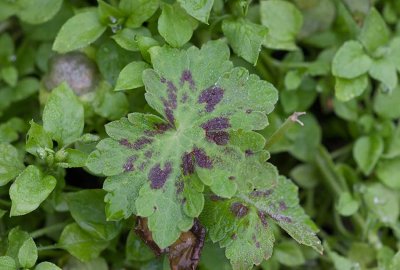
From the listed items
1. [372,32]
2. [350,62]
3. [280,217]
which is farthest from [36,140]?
[372,32]

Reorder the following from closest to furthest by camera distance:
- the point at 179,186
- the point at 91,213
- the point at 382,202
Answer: the point at 179,186, the point at 91,213, the point at 382,202

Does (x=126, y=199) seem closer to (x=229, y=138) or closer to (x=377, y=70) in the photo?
(x=229, y=138)

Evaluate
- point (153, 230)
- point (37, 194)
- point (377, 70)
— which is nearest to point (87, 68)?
point (37, 194)

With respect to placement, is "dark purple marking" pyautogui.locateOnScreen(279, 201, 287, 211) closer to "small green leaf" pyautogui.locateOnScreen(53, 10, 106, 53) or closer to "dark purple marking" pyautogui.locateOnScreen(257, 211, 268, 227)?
"dark purple marking" pyautogui.locateOnScreen(257, 211, 268, 227)

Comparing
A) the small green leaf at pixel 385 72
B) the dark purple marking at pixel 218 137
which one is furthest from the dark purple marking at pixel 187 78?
the small green leaf at pixel 385 72

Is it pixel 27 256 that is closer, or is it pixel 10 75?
pixel 27 256

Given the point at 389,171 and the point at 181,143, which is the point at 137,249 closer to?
the point at 181,143

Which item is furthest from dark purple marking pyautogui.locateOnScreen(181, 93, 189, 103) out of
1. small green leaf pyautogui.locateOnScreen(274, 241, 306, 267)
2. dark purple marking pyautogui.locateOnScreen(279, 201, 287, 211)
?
small green leaf pyautogui.locateOnScreen(274, 241, 306, 267)
